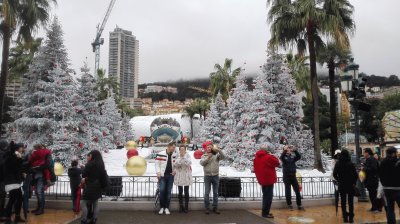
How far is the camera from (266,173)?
29.9ft

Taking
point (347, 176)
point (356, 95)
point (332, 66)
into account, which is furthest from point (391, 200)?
point (332, 66)

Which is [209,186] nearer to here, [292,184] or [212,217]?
[212,217]

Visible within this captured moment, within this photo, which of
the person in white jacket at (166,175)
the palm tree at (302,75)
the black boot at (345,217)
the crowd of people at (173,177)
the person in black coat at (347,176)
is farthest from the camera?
the palm tree at (302,75)

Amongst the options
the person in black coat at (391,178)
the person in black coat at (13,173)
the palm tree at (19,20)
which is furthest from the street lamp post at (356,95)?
the palm tree at (19,20)

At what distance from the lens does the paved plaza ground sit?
343 inches

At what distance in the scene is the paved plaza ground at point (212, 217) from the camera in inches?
343

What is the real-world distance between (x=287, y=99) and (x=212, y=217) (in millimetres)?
14764

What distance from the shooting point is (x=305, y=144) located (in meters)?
23.5

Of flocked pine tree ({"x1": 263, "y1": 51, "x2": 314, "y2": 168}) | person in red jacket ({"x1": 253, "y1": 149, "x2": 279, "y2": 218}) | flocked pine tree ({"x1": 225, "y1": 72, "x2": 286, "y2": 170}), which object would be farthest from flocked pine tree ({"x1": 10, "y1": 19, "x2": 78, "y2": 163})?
person in red jacket ({"x1": 253, "y1": 149, "x2": 279, "y2": 218})

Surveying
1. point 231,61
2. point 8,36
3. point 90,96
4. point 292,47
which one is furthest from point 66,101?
point 231,61

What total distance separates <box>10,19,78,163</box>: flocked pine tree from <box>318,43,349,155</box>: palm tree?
15.7 metres

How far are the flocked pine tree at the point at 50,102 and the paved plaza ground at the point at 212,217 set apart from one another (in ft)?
36.0

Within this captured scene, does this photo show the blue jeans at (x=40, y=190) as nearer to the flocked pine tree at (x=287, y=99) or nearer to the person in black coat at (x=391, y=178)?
the person in black coat at (x=391, y=178)

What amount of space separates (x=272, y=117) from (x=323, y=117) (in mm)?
22208
